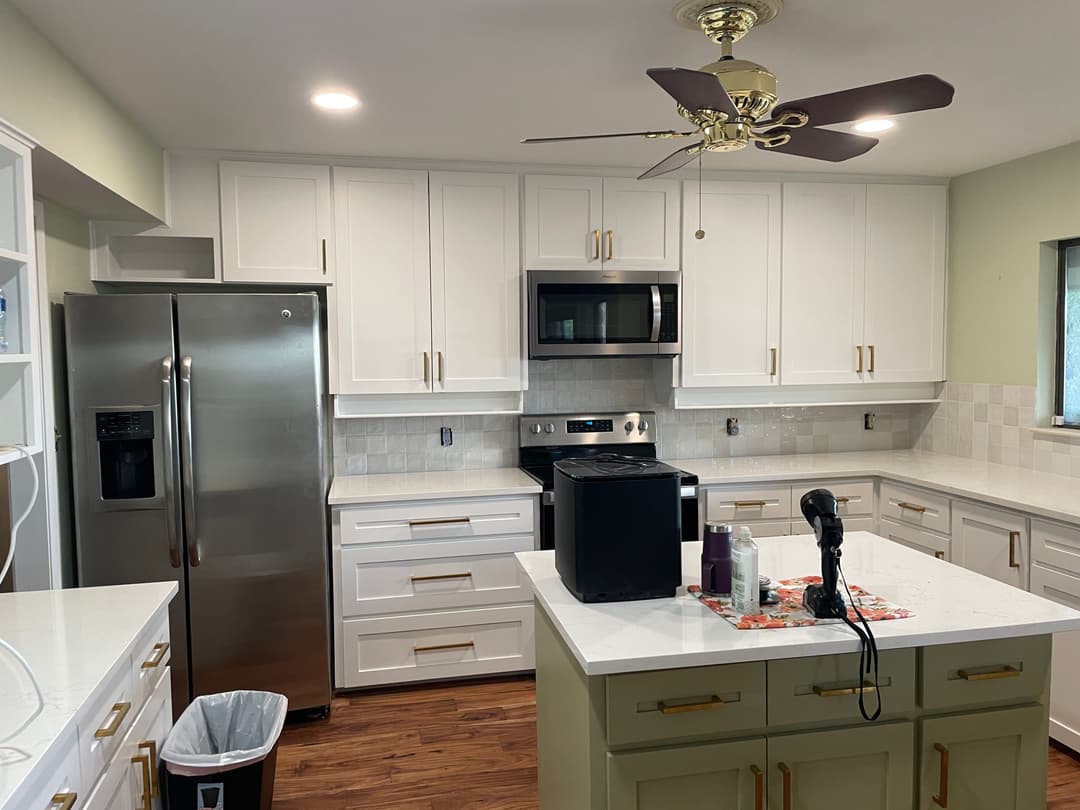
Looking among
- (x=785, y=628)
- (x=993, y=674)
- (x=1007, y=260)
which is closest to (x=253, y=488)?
(x=785, y=628)

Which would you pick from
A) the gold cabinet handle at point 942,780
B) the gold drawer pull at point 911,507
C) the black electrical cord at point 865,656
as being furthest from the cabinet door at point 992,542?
the black electrical cord at point 865,656

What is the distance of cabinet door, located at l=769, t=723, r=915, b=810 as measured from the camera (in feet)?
5.47

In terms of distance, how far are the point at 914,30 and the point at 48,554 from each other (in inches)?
125

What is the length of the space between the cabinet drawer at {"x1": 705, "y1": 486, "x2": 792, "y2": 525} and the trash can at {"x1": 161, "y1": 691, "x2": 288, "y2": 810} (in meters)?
2.04

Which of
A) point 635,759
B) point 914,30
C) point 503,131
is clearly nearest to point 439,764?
point 635,759

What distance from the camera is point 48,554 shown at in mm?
2744

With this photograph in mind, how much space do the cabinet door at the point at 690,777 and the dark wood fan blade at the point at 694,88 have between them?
135cm

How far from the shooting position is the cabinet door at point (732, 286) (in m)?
3.82

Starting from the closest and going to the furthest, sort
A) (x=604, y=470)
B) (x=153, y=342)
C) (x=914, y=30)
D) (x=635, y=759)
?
(x=635, y=759) → (x=604, y=470) → (x=914, y=30) → (x=153, y=342)

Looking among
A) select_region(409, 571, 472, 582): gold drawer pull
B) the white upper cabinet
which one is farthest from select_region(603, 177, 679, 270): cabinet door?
select_region(409, 571, 472, 582): gold drawer pull

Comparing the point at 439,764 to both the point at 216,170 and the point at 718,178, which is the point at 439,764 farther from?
the point at 718,178

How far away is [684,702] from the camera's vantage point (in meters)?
1.61

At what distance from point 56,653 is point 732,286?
3149mm

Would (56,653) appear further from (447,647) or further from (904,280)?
(904,280)
